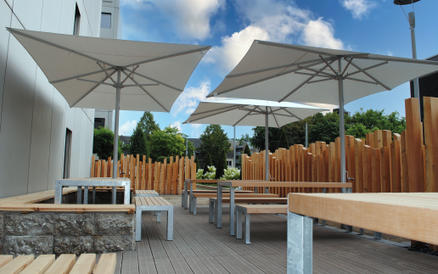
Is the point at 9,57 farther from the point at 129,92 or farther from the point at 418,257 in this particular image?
the point at 418,257

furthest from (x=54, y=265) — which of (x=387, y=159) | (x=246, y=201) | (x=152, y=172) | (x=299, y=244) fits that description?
(x=152, y=172)

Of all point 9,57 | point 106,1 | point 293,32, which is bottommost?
point 9,57

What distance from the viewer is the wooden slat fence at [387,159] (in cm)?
421

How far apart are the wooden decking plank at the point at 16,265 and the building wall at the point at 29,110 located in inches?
113

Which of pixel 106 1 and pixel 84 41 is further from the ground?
pixel 106 1

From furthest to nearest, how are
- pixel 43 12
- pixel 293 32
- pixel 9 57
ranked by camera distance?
1. pixel 293 32
2. pixel 43 12
3. pixel 9 57

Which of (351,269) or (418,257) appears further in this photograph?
(418,257)

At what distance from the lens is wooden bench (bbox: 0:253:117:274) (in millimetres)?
1693

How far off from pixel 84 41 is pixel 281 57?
2.73 metres

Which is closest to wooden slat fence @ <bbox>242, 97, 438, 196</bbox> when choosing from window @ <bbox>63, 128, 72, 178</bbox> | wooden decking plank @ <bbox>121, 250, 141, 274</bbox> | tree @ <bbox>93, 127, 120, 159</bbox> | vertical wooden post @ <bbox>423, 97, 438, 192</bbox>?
vertical wooden post @ <bbox>423, 97, 438, 192</bbox>

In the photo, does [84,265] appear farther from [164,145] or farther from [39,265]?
[164,145]

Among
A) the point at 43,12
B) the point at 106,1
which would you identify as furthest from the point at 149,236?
the point at 106,1

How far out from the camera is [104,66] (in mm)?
5180

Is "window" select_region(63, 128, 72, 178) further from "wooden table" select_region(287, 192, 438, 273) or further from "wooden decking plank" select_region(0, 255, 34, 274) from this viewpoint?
"wooden table" select_region(287, 192, 438, 273)
